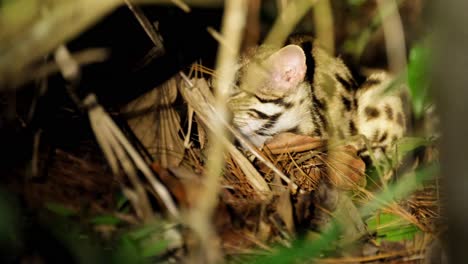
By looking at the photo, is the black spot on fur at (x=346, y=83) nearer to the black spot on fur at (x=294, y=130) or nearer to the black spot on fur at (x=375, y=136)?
the black spot on fur at (x=375, y=136)

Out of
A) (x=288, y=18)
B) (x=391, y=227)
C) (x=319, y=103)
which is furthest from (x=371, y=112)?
(x=391, y=227)

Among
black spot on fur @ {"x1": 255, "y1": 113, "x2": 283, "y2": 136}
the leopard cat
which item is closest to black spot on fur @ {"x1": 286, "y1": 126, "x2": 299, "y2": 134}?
the leopard cat

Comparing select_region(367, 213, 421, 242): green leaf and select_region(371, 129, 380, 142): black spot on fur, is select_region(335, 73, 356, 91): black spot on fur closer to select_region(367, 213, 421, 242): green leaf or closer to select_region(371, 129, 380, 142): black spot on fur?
select_region(371, 129, 380, 142): black spot on fur

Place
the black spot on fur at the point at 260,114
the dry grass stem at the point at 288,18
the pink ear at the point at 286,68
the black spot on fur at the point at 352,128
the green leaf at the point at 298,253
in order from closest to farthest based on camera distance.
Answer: the green leaf at the point at 298,253 → the dry grass stem at the point at 288,18 → the pink ear at the point at 286,68 → the black spot on fur at the point at 260,114 → the black spot on fur at the point at 352,128

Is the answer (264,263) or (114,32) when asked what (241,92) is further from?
(264,263)

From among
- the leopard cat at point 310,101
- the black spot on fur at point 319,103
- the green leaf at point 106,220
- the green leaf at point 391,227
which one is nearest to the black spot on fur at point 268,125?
the leopard cat at point 310,101

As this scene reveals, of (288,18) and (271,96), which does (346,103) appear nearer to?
(271,96)

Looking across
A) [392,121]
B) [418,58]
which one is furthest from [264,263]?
[392,121]
